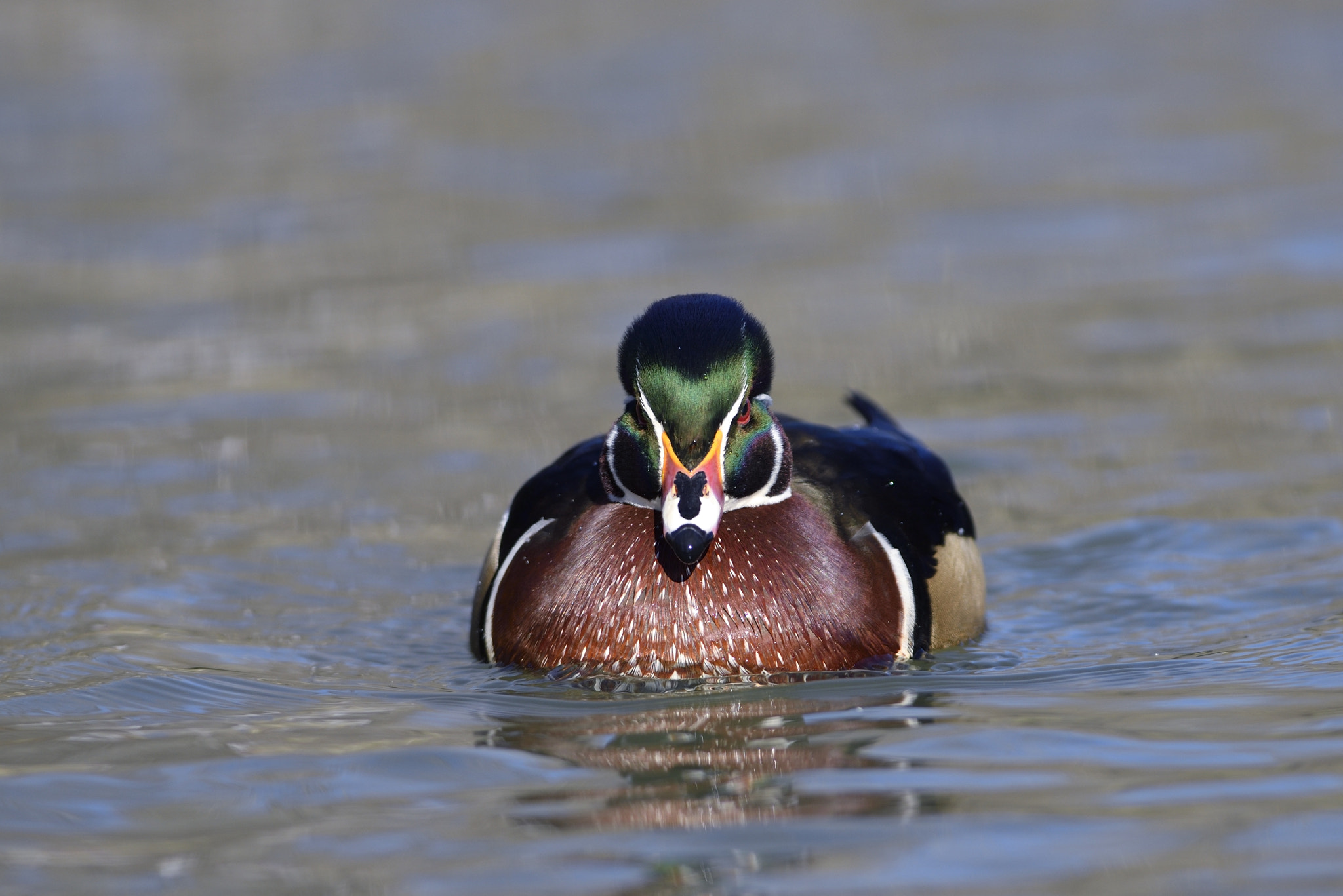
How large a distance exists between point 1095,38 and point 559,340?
320 inches

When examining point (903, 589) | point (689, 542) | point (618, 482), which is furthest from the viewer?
point (903, 589)

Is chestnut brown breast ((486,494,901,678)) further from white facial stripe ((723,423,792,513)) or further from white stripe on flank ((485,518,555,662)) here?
white stripe on flank ((485,518,555,662))

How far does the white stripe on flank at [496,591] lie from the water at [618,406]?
0.09 m

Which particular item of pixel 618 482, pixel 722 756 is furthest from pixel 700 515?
pixel 722 756

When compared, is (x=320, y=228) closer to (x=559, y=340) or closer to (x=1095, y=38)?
(x=559, y=340)

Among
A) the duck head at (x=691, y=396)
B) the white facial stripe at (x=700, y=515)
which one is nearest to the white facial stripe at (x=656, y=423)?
the duck head at (x=691, y=396)

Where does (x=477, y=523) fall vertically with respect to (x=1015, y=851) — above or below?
above


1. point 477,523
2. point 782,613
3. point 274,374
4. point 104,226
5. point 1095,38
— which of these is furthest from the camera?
point 1095,38

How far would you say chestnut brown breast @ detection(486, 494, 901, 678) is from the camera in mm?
6227

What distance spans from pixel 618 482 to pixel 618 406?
3.92 meters

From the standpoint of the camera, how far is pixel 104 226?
14203 mm

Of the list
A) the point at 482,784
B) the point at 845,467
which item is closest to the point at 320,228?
the point at 845,467

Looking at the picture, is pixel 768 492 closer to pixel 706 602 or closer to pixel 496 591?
pixel 706 602

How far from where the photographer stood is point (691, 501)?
5891 mm
